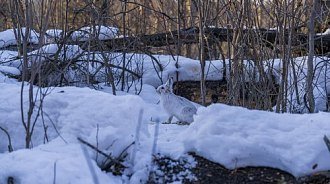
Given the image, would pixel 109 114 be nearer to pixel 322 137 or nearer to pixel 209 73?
pixel 322 137

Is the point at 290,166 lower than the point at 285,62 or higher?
lower

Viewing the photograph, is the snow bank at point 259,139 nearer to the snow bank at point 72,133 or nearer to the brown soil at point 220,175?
the brown soil at point 220,175

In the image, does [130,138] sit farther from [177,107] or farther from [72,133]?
[177,107]

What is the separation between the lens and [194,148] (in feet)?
11.6

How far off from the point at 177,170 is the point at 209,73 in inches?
203

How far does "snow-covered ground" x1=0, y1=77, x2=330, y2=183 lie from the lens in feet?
10.5

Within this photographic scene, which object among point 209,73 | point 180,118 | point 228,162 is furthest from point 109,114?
point 209,73

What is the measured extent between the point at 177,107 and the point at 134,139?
2147 mm

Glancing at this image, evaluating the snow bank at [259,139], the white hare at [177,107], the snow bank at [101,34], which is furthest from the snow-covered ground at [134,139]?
the snow bank at [101,34]

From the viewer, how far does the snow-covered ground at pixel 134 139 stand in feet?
10.5

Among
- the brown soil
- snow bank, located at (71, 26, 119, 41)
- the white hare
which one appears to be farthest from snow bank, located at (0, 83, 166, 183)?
snow bank, located at (71, 26, 119, 41)

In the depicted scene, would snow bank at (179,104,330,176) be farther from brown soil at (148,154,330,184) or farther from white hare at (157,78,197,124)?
white hare at (157,78,197,124)

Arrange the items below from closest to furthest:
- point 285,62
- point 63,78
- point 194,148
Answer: point 194,148 → point 285,62 → point 63,78

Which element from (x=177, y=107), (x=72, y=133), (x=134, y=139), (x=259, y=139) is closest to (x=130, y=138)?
(x=134, y=139)
